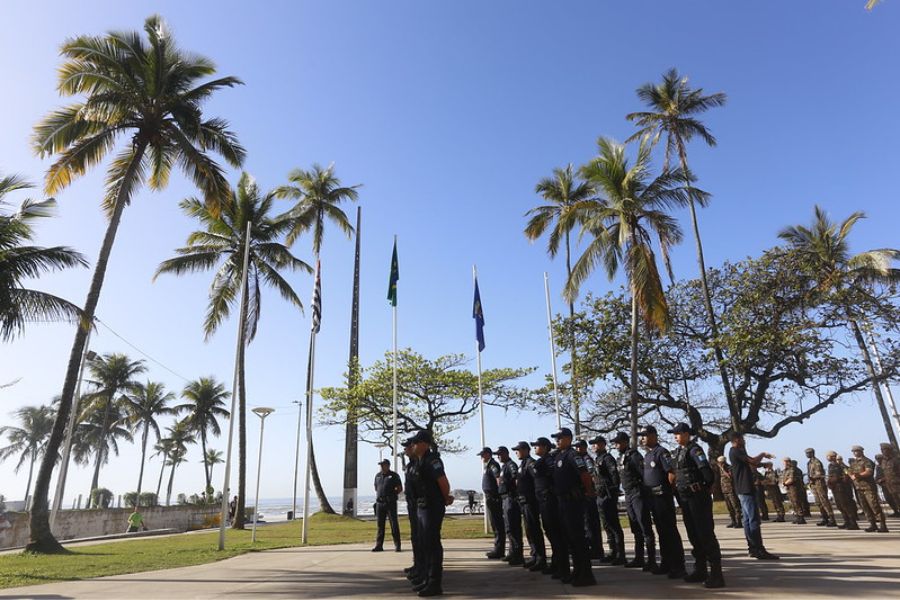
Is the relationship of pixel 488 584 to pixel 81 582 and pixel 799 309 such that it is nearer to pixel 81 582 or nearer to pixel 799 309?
pixel 81 582

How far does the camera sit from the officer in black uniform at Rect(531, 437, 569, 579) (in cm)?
713

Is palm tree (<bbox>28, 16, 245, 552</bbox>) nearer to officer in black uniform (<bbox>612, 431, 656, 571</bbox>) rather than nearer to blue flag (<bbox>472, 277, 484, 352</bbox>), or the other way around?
blue flag (<bbox>472, 277, 484, 352</bbox>)

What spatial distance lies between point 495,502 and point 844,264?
72.3ft

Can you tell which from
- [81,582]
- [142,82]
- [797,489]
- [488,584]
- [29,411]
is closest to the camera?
[488,584]

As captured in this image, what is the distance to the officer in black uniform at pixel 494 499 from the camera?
988 cm

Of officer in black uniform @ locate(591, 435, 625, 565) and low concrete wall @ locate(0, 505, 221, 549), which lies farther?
low concrete wall @ locate(0, 505, 221, 549)

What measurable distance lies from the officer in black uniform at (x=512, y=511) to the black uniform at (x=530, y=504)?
484 mm

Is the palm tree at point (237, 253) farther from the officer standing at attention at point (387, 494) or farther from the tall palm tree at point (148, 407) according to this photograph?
the tall palm tree at point (148, 407)

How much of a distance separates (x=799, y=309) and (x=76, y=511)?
31.8 m

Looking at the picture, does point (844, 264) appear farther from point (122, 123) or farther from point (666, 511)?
point (122, 123)

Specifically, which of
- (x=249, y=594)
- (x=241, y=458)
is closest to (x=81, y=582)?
(x=249, y=594)

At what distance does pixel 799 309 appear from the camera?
68.2 feet

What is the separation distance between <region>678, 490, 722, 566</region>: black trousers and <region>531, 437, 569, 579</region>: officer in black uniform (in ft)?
5.32

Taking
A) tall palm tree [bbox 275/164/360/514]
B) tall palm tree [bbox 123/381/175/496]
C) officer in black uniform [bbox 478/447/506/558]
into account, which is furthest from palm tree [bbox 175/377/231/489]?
officer in black uniform [bbox 478/447/506/558]
